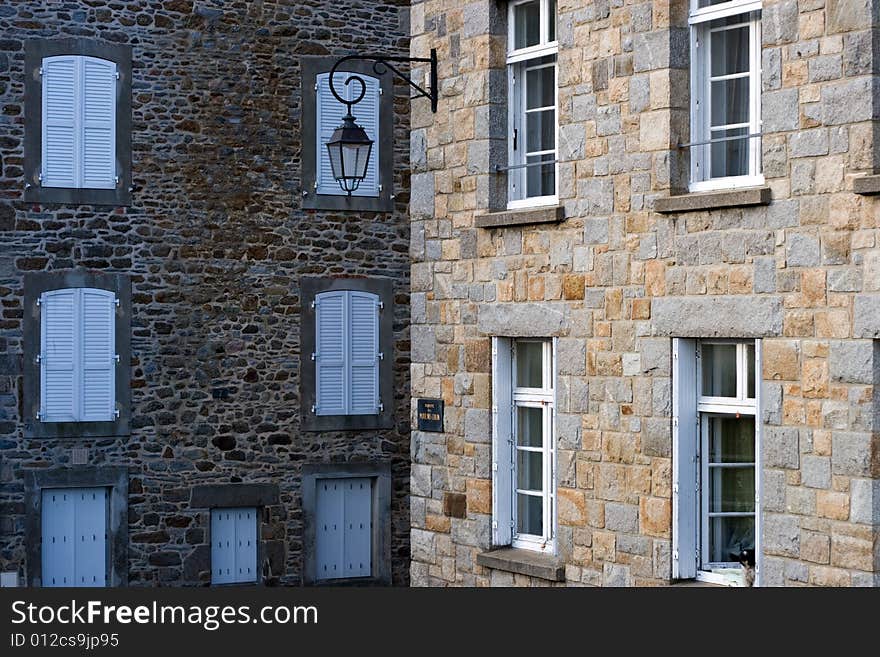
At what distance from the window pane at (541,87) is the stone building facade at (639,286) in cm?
18

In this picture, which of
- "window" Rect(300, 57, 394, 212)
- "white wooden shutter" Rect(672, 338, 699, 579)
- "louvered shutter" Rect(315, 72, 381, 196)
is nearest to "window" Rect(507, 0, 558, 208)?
"white wooden shutter" Rect(672, 338, 699, 579)

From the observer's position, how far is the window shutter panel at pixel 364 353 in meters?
16.6

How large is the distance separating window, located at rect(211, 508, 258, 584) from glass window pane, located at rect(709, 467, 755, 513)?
8514mm

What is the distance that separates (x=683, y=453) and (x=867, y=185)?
194 centimetres

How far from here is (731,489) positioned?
27.7 ft

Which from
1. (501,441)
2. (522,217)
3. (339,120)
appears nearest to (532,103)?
(522,217)

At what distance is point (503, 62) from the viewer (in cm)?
998

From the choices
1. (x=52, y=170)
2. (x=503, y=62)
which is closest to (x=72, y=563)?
(x=52, y=170)

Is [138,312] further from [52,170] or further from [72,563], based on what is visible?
[72,563]

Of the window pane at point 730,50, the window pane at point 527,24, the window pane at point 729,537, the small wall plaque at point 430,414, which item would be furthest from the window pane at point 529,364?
the window pane at point 730,50

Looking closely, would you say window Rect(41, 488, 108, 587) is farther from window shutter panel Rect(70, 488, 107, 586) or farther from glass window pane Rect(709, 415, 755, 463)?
glass window pane Rect(709, 415, 755, 463)

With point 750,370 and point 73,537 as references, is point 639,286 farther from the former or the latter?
point 73,537

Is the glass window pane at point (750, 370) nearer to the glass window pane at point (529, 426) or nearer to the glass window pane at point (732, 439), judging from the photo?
the glass window pane at point (732, 439)

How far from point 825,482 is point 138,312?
375 inches
